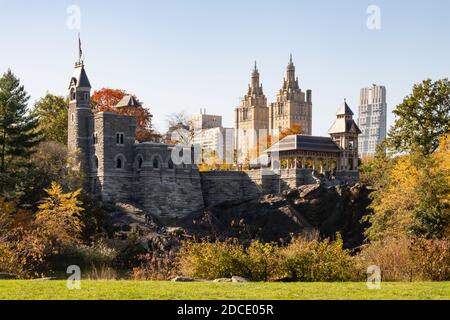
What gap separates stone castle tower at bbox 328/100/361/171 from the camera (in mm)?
61656

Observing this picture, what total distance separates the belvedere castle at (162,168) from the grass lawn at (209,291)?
34.3 m

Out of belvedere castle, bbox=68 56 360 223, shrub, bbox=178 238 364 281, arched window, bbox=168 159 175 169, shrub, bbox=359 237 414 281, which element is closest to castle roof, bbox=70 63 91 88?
belvedere castle, bbox=68 56 360 223

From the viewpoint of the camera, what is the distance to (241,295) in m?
15.7

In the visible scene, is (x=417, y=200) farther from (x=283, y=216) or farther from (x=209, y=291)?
(x=209, y=291)

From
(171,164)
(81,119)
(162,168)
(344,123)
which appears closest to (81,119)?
(81,119)

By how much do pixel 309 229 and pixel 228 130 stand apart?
10540 centimetres

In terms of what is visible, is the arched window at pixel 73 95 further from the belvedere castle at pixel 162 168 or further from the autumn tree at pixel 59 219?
the autumn tree at pixel 59 219

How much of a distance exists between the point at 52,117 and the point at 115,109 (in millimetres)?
8550

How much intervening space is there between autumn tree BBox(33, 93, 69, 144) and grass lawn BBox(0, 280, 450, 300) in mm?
42766

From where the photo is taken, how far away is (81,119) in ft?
177

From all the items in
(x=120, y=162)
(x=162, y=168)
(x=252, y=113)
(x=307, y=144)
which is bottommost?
(x=162, y=168)

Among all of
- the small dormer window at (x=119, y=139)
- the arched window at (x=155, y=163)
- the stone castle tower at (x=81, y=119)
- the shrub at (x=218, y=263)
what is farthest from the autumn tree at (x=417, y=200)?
the stone castle tower at (x=81, y=119)
